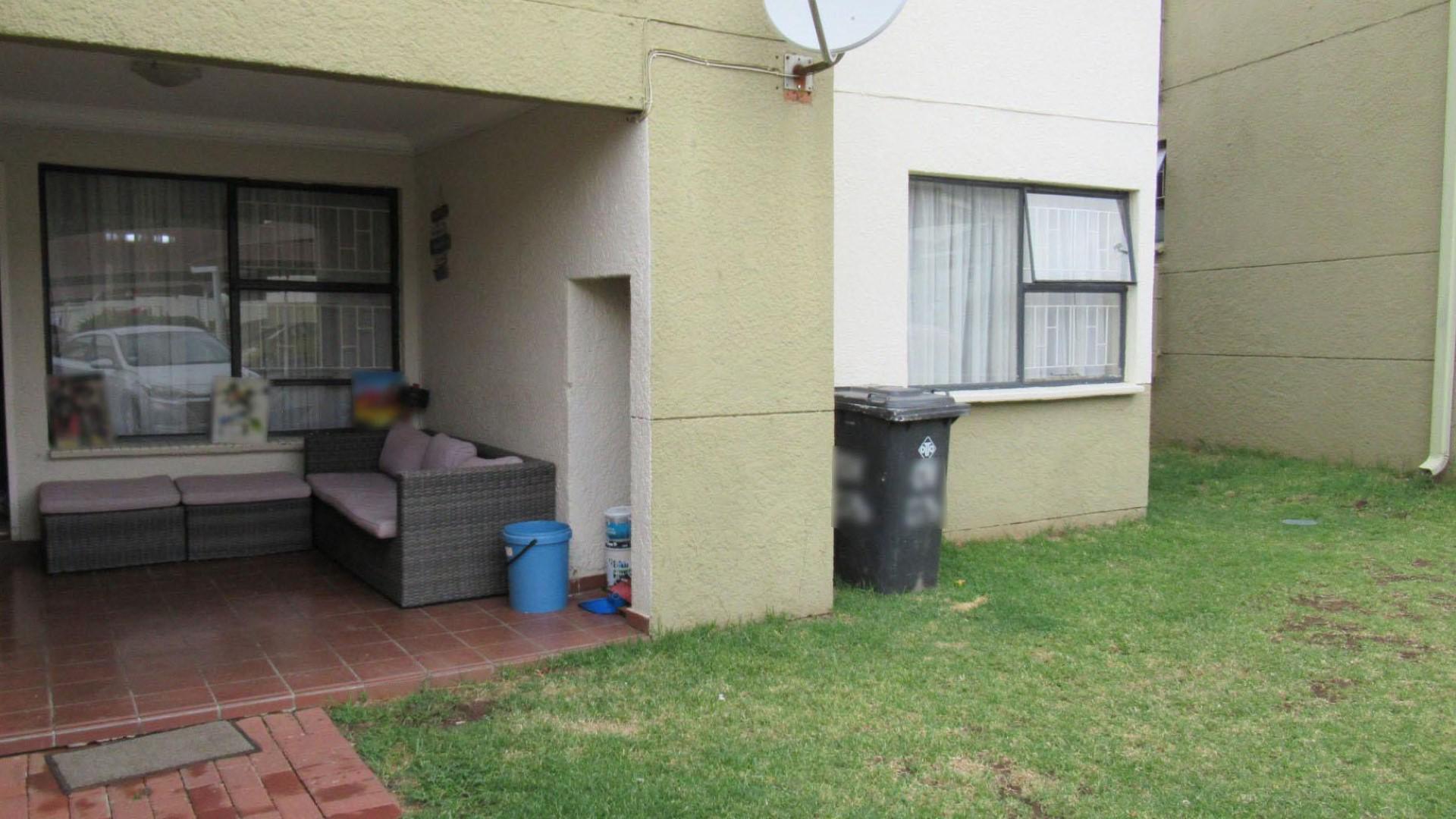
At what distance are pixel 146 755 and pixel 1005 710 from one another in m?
3.31

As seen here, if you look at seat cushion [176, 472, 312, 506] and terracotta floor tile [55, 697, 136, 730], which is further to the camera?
seat cushion [176, 472, 312, 506]

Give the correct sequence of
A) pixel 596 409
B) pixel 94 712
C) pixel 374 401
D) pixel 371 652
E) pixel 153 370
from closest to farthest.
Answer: pixel 94 712, pixel 371 652, pixel 596 409, pixel 153 370, pixel 374 401

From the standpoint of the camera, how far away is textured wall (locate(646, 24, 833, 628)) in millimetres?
5430

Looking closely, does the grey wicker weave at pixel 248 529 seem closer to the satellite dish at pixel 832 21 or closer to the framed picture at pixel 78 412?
the framed picture at pixel 78 412

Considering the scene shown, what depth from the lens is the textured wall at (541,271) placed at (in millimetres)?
5680

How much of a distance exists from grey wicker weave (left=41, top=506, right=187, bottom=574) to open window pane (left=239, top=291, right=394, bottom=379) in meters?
1.52

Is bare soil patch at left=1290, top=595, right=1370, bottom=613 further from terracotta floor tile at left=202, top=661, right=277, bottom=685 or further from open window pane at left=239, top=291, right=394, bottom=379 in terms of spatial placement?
open window pane at left=239, top=291, right=394, bottom=379

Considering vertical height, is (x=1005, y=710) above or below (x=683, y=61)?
below

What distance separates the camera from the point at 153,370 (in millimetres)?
7711

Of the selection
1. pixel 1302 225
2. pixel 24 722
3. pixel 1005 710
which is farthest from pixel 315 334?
pixel 1302 225

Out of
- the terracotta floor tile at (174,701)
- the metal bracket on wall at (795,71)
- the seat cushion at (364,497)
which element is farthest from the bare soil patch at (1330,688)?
the terracotta floor tile at (174,701)

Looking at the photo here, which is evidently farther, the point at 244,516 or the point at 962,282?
the point at 962,282

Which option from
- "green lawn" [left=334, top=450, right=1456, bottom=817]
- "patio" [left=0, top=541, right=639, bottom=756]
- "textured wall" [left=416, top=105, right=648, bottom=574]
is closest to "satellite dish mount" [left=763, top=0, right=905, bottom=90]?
"textured wall" [left=416, top=105, right=648, bottom=574]

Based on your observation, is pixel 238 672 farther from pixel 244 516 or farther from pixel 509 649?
pixel 244 516
